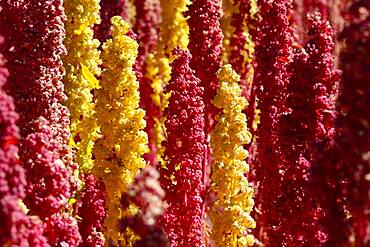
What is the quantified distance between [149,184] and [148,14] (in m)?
2.95

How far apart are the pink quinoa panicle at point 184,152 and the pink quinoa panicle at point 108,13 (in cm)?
89

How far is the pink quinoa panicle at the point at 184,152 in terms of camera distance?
463 centimetres

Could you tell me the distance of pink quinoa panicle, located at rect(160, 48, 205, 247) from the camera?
15.2 feet

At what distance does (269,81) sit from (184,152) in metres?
0.78

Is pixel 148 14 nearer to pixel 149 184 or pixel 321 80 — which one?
pixel 321 80

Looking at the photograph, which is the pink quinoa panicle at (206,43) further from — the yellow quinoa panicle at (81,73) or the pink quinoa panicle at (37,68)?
the pink quinoa panicle at (37,68)

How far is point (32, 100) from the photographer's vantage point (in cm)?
376

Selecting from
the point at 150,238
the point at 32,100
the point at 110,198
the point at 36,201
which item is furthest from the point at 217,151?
the point at 150,238

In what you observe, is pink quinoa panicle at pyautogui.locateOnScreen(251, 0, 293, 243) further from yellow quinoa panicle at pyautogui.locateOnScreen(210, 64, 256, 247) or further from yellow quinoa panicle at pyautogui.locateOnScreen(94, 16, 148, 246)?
yellow quinoa panicle at pyautogui.locateOnScreen(94, 16, 148, 246)

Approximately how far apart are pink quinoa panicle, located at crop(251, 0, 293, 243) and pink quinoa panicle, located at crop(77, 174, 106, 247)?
3.27 feet

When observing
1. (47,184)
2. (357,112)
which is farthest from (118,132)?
(357,112)

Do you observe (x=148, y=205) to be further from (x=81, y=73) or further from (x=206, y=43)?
(x=206, y=43)

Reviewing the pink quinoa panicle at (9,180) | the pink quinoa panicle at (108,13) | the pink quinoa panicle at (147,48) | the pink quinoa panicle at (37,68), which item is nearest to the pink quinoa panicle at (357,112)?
the pink quinoa panicle at (9,180)

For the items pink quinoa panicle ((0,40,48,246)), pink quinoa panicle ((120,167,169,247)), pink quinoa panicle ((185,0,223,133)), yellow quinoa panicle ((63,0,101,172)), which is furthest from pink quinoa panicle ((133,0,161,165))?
pink quinoa panicle ((0,40,48,246))
